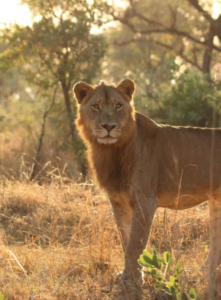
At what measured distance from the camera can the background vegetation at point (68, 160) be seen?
4.45m

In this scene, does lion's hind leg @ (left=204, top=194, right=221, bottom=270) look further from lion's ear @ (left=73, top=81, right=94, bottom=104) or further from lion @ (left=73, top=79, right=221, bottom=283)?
lion's ear @ (left=73, top=81, right=94, bottom=104)

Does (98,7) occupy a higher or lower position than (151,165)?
higher

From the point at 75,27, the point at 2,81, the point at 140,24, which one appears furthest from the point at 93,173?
the point at 2,81

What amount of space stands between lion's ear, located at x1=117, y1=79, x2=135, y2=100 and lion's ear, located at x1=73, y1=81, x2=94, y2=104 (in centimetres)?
25

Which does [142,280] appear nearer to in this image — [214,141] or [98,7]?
[214,141]

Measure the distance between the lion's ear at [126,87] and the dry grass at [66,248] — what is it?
1.06 meters

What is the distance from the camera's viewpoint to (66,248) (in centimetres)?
519

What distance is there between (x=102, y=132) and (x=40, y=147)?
6316mm

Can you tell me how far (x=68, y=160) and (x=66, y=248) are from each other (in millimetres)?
5174

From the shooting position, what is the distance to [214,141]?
473 cm

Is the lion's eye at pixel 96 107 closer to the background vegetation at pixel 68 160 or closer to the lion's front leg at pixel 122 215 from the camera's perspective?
the lion's front leg at pixel 122 215

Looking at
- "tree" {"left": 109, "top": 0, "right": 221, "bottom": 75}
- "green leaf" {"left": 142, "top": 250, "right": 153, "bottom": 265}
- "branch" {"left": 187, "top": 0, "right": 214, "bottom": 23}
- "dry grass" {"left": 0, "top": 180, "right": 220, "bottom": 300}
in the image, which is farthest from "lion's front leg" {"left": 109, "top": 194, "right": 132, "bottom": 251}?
"branch" {"left": 187, "top": 0, "right": 214, "bottom": 23}

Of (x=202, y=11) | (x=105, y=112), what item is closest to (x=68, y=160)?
(x=202, y=11)

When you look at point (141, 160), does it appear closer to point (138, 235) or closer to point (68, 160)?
point (138, 235)
